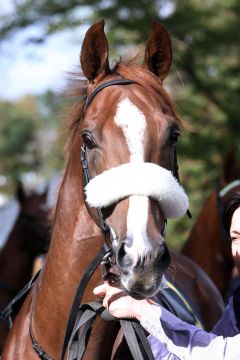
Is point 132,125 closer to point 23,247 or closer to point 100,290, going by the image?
point 100,290

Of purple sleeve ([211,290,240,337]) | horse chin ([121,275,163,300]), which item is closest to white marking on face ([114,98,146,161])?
horse chin ([121,275,163,300])

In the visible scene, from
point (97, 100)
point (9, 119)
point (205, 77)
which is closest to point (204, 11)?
point (205, 77)

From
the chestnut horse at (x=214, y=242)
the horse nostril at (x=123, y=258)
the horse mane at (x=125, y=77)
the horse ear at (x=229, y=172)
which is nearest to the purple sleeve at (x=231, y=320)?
the horse nostril at (x=123, y=258)

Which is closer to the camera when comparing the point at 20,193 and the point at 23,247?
the point at 23,247

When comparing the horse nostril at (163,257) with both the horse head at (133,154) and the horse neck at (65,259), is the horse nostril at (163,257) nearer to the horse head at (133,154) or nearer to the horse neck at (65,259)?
the horse head at (133,154)

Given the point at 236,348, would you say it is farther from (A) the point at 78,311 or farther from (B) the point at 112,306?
(A) the point at 78,311

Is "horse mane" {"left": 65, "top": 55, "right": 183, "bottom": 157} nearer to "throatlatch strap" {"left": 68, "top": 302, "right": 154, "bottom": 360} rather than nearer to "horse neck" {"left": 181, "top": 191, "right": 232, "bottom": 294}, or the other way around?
"throatlatch strap" {"left": 68, "top": 302, "right": 154, "bottom": 360}

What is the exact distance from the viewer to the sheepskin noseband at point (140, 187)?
103 inches

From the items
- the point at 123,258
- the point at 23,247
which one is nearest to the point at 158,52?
the point at 123,258

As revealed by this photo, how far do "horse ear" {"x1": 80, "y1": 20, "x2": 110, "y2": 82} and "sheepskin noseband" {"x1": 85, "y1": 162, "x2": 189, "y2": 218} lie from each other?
0.62m

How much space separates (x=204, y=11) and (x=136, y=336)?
9.80 m

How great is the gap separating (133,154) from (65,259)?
2.25ft

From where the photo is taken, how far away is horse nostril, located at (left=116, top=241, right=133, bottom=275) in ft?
8.25

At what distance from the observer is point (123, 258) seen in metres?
2.53
